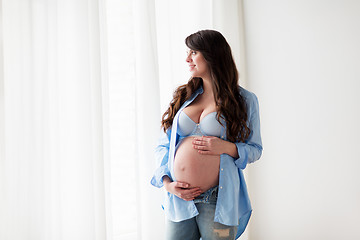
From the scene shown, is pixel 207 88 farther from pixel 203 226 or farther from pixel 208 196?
pixel 203 226

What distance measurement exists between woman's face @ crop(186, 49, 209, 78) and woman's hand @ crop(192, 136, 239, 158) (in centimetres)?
30

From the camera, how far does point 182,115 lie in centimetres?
156

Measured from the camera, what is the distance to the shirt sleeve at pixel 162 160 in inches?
62.2

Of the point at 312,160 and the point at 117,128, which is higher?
the point at 117,128

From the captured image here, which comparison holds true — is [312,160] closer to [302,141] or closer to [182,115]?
[302,141]

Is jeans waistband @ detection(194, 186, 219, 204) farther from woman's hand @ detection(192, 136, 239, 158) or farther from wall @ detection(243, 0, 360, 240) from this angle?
wall @ detection(243, 0, 360, 240)

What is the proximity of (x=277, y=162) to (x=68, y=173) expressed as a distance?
1.45m

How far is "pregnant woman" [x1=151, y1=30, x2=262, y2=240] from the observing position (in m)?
1.45

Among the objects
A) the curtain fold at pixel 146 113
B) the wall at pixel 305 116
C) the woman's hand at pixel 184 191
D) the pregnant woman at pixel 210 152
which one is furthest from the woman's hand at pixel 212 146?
the wall at pixel 305 116

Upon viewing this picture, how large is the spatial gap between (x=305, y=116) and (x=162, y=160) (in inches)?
47.6

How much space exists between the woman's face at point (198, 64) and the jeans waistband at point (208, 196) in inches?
19.7

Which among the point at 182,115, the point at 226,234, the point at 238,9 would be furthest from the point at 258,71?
the point at 226,234

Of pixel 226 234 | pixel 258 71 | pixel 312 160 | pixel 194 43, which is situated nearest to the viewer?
pixel 226 234

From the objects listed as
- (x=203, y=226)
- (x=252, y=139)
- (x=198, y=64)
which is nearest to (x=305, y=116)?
(x=252, y=139)
